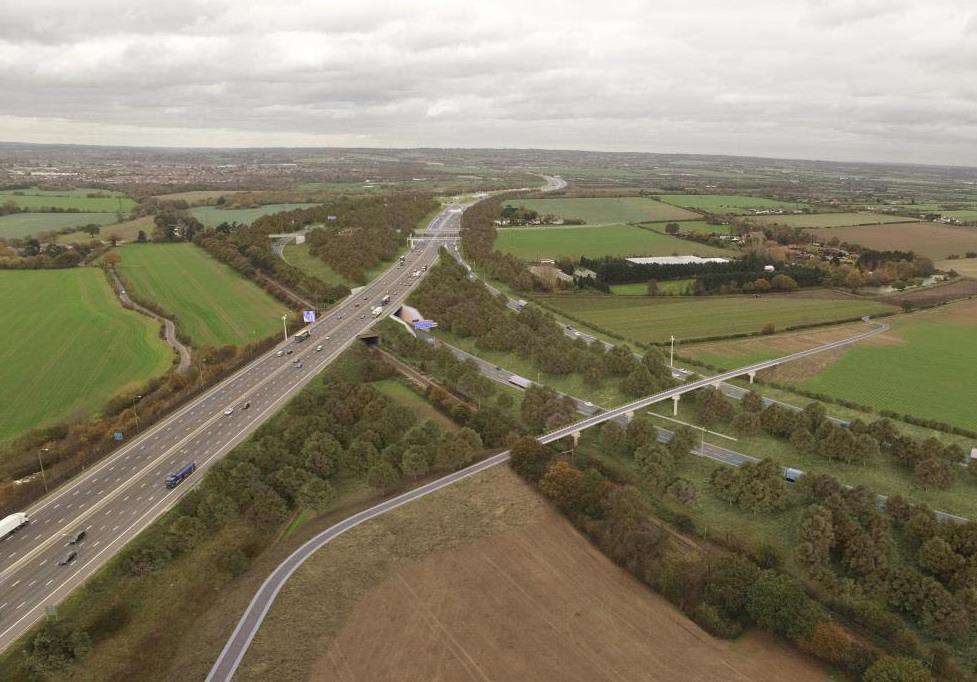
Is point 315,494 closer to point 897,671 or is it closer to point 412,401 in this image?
point 412,401

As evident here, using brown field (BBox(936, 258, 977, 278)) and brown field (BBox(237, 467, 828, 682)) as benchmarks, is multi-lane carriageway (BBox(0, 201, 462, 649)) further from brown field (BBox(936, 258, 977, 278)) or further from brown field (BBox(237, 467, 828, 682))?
brown field (BBox(936, 258, 977, 278))

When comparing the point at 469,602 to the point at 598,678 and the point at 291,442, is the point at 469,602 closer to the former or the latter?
the point at 598,678

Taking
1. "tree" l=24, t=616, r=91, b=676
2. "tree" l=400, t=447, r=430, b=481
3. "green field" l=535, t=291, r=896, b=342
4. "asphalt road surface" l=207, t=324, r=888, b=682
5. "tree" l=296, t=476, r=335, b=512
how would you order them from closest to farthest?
"tree" l=24, t=616, r=91, b=676 < "asphalt road surface" l=207, t=324, r=888, b=682 < "tree" l=296, t=476, r=335, b=512 < "tree" l=400, t=447, r=430, b=481 < "green field" l=535, t=291, r=896, b=342

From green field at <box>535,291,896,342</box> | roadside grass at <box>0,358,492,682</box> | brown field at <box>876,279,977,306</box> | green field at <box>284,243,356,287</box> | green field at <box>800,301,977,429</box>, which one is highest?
green field at <box>284,243,356,287</box>

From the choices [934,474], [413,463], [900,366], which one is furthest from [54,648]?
[900,366]

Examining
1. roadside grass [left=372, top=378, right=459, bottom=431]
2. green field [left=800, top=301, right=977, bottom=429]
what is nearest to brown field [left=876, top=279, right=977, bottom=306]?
green field [left=800, top=301, right=977, bottom=429]

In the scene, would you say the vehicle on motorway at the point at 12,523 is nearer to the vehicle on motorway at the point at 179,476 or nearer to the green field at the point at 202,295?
the vehicle on motorway at the point at 179,476

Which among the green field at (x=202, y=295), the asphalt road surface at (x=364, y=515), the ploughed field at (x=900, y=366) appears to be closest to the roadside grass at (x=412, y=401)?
the asphalt road surface at (x=364, y=515)
